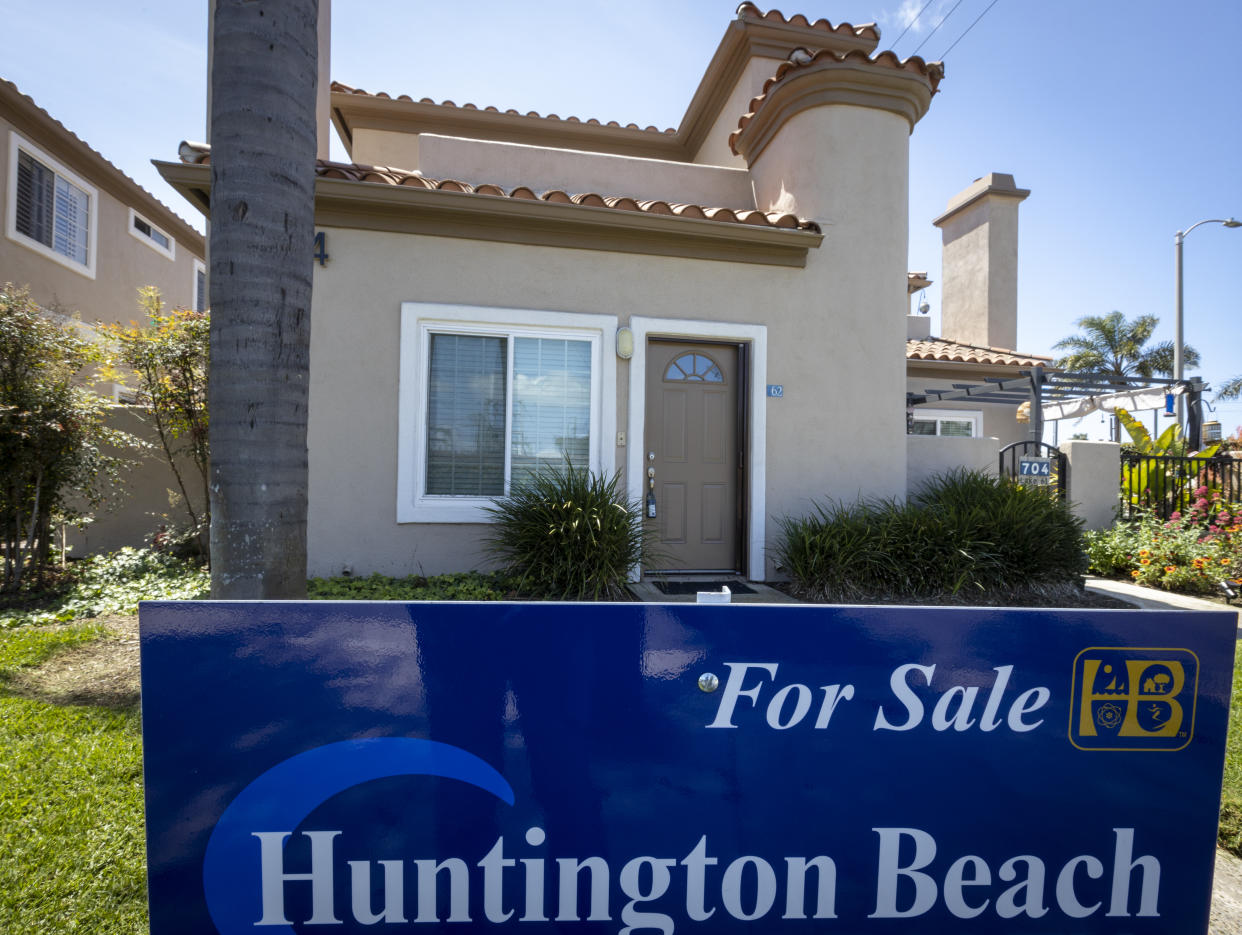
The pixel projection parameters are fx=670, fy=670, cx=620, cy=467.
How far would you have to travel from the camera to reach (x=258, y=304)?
2.71m

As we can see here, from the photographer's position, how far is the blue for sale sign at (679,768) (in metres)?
1.38

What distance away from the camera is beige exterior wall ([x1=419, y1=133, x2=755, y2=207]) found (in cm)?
755

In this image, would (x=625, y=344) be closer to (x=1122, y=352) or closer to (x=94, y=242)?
(x=94, y=242)

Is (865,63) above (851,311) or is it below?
above

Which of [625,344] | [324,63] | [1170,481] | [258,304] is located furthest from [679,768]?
[1170,481]

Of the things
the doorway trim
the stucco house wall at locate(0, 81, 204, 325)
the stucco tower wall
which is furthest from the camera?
the stucco house wall at locate(0, 81, 204, 325)

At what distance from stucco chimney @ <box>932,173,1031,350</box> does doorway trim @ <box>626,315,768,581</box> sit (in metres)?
9.57

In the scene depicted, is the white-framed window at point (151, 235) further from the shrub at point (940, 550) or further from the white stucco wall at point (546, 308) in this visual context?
the shrub at point (940, 550)

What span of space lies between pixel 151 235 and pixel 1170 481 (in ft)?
67.2

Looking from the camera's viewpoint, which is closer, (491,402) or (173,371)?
(491,402)

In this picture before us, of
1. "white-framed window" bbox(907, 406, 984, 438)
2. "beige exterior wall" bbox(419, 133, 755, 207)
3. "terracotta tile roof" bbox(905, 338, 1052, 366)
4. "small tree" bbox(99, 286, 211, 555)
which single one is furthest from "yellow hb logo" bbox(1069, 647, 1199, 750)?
"white-framed window" bbox(907, 406, 984, 438)

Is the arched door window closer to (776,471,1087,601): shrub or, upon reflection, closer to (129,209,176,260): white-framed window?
(776,471,1087,601): shrub

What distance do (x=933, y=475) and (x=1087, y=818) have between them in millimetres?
6888

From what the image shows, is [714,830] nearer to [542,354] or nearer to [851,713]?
[851,713]
